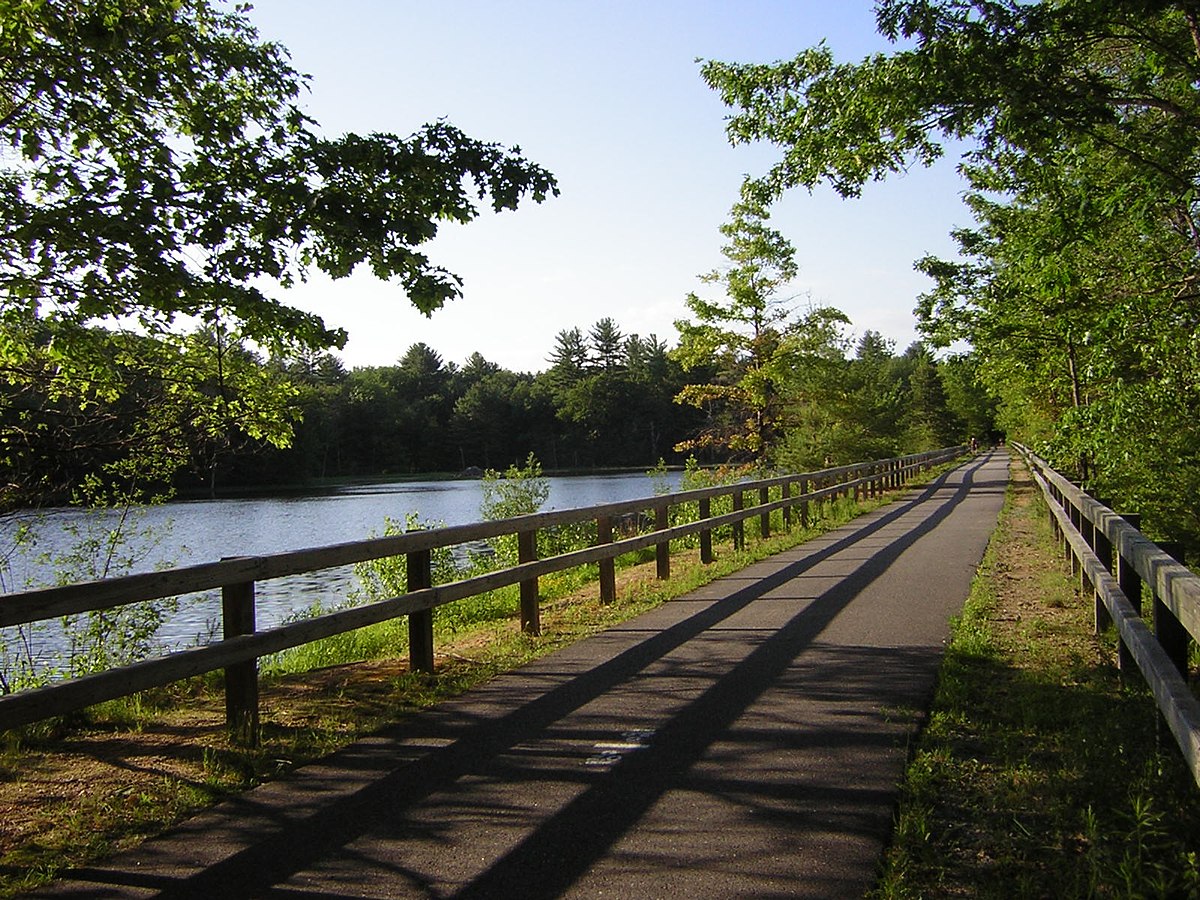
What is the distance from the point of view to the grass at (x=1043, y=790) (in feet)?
11.1

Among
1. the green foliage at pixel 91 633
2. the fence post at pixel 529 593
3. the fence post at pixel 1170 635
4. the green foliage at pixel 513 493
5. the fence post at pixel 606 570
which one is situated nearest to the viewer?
the fence post at pixel 1170 635

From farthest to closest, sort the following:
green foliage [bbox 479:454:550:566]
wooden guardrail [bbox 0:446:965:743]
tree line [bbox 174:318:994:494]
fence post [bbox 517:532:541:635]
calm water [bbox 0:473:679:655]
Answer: tree line [bbox 174:318:994:494] → green foliage [bbox 479:454:550:566] → calm water [bbox 0:473:679:655] → fence post [bbox 517:532:541:635] → wooden guardrail [bbox 0:446:965:743]

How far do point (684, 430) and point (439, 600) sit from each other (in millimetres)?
114235

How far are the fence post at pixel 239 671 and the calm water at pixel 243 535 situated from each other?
264cm

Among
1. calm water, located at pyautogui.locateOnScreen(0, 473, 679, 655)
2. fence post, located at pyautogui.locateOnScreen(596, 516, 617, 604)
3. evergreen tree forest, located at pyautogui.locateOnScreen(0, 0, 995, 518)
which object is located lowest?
calm water, located at pyautogui.locateOnScreen(0, 473, 679, 655)

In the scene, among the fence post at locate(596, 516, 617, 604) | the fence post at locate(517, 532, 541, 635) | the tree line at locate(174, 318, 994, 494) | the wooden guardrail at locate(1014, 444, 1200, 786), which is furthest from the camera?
the tree line at locate(174, 318, 994, 494)

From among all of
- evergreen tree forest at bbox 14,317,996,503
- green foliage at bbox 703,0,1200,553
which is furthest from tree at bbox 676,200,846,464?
green foliage at bbox 703,0,1200,553

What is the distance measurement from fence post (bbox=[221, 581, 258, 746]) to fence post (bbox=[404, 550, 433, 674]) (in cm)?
148

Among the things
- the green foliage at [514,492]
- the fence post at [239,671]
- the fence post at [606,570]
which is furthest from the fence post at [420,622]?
the green foliage at [514,492]

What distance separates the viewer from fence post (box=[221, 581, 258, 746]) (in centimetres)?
537

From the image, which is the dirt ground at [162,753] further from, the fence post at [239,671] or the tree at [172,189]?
the tree at [172,189]

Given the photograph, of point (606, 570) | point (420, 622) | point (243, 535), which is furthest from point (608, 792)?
point (243, 535)

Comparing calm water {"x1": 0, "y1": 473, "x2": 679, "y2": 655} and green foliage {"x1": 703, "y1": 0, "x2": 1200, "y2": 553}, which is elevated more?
green foliage {"x1": 703, "y1": 0, "x2": 1200, "y2": 553}

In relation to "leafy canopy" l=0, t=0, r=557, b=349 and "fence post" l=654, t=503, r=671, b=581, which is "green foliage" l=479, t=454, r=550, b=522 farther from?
"leafy canopy" l=0, t=0, r=557, b=349
